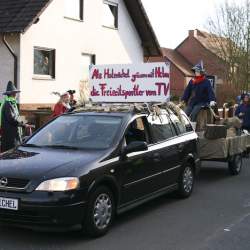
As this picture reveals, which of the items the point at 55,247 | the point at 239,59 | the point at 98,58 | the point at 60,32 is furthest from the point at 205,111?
the point at 239,59

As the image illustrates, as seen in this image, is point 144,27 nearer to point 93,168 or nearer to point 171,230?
point 171,230

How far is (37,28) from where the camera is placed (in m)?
18.9

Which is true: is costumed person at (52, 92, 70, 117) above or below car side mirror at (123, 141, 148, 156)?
above

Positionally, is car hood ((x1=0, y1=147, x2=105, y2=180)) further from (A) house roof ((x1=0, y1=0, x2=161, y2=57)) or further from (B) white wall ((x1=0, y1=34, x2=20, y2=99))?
(B) white wall ((x1=0, y1=34, x2=20, y2=99))

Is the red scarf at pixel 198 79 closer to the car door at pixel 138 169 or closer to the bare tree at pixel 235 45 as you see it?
the car door at pixel 138 169

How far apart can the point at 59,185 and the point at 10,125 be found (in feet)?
15.0

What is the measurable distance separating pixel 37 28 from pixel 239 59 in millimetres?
22473

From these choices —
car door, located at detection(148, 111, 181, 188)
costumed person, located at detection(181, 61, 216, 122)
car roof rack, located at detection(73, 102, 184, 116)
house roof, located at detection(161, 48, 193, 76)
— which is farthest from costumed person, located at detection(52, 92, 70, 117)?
house roof, located at detection(161, 48, 193, 76)

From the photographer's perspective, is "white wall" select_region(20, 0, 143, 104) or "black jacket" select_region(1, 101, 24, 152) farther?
"white wall" select_region(20, 0, 143, 104)

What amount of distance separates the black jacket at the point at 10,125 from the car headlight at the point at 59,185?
4.42 metres

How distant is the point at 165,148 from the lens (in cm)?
833

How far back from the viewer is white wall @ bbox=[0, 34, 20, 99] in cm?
1836

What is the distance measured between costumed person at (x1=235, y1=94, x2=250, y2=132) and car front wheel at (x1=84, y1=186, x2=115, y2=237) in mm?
9753

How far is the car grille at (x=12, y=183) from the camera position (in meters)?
6.21
